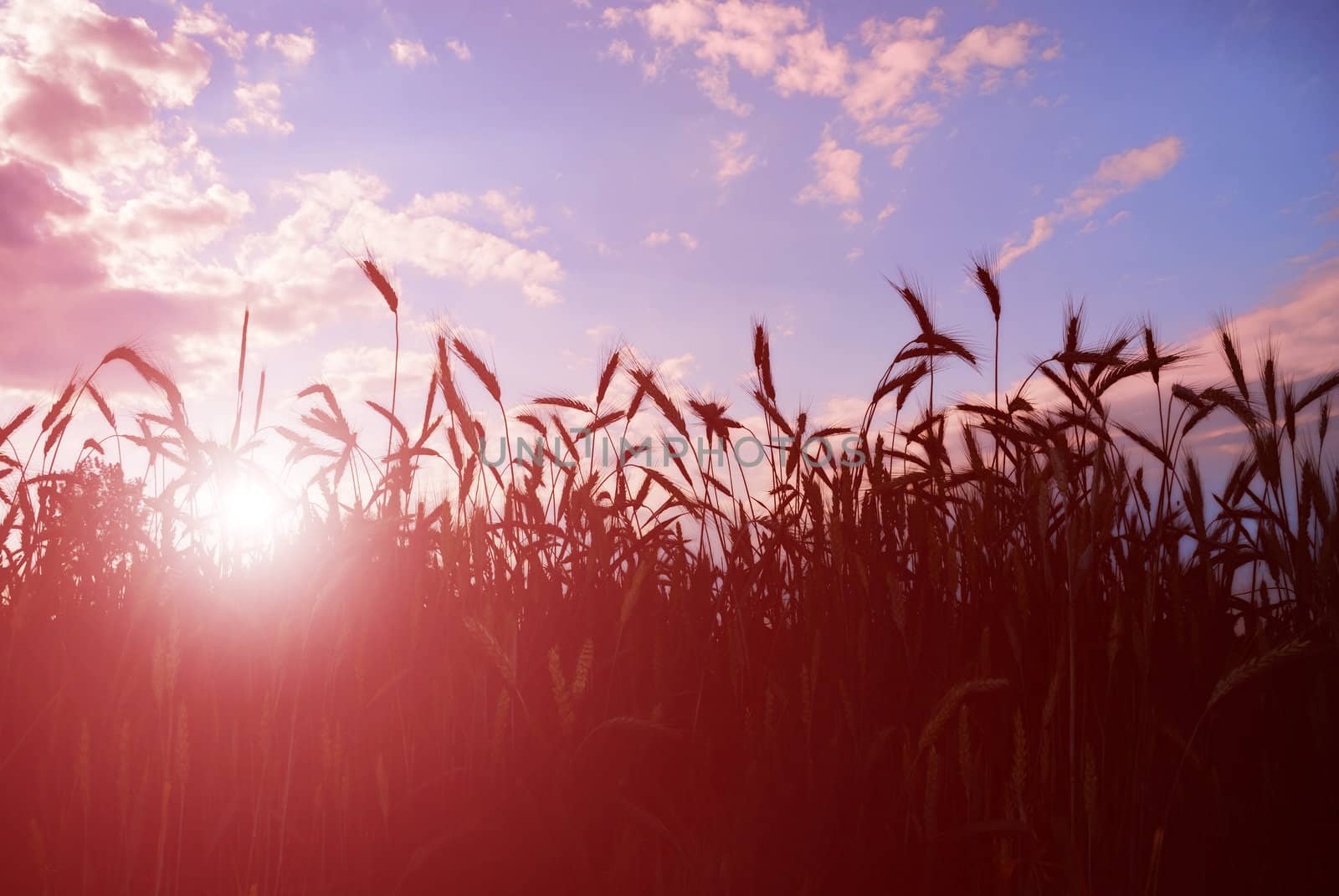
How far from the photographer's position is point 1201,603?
292cm

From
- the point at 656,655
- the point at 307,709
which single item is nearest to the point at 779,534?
the point at 656,655

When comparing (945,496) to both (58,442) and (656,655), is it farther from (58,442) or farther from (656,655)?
(58,442)

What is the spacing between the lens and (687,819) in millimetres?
2098

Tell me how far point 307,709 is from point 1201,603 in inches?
114

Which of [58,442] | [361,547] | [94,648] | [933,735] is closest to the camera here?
[933,735]

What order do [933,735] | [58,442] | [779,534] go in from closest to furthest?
[933,735]
[779,534]
[58,442]

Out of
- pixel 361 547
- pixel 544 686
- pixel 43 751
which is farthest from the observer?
pixel 544 686

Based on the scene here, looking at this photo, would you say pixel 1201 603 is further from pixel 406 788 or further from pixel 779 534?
pixel 406 788

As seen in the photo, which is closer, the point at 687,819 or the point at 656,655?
the point at 687,819

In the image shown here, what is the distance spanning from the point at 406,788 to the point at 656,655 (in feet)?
2.40

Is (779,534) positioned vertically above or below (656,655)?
above

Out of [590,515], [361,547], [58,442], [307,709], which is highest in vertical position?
[58,442]

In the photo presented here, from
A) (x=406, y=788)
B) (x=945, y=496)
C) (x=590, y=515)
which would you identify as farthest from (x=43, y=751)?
(x=945, y=496)

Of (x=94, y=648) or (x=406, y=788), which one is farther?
(x=94, y=648)
